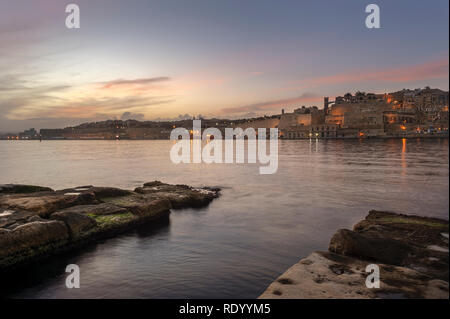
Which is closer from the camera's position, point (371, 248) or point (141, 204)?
point (371, 248)

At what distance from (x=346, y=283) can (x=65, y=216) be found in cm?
927

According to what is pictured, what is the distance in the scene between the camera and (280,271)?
9.50 metres

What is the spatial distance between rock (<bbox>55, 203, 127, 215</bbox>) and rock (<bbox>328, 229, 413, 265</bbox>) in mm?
9087

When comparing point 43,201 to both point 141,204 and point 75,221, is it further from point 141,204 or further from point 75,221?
point 141,204

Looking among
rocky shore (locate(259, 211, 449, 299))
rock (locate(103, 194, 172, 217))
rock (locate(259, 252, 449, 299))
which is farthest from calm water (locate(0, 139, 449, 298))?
rock (locate(259, 252, 449, 299))

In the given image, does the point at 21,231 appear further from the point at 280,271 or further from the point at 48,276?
the point at 280,271

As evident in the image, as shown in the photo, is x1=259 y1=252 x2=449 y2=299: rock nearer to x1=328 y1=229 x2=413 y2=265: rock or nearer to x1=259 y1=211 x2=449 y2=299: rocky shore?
x1=259 y1=211 x2=449 y2=299: rocky shore

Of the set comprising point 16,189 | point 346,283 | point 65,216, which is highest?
point 16,189

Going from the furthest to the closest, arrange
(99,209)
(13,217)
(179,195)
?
1. (179,195)
2. (99,209)
3. (13,217)

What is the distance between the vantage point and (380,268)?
7125 mm

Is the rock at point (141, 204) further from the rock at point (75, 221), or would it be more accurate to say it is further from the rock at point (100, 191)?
the rock at point (75, 221)

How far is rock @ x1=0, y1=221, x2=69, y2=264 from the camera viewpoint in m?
9.16

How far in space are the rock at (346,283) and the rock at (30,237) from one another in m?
7.37

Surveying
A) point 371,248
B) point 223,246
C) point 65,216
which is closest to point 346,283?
point 371,248
